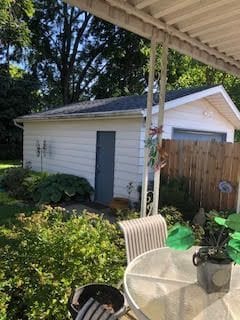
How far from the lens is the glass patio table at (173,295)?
2.15m

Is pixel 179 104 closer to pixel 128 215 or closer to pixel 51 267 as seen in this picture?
pixel 128 215

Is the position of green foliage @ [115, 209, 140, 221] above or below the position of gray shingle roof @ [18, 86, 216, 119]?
below

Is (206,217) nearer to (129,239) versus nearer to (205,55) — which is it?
(205,55)

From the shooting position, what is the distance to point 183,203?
791cm

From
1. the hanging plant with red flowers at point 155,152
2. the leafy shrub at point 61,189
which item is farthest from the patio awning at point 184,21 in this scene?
the leafy shrub at point 61,189

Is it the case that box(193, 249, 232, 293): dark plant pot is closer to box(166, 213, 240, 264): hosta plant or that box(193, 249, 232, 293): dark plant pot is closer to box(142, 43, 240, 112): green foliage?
box(166, 213, 240, 264): hosta plant

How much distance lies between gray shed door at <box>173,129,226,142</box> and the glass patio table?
24.7ft

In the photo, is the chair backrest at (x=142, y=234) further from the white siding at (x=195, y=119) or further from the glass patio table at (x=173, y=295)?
the white siding at (x=195, y=119)

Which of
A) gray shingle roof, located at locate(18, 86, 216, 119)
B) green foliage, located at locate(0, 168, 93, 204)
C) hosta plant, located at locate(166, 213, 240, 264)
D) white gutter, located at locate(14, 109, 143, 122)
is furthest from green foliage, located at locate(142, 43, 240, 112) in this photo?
hosta plant, located at locate(166, 213, 240, 264)

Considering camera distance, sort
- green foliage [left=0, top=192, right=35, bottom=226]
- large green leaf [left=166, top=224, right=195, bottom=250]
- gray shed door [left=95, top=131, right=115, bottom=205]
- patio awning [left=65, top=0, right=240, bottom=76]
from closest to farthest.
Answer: large green leaf [left=166, top=224, right=195, bottom=250] < patio awning [left=65, top=0, right=240, bottom=76] < green foliage [left=0, top=192, right=35, bottom=226] < gray shed door [left=95, top=131, right=115, bottom=205]

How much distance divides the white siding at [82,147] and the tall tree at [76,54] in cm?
1179

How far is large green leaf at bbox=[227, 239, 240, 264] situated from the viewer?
210 cm

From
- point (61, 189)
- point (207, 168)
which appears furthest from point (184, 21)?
point (61, 189)

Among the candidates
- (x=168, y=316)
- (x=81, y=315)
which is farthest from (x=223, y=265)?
(x=81, y=315)
